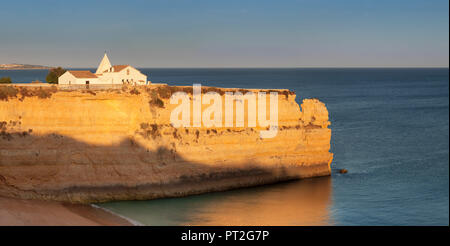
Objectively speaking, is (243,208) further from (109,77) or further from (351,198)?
(109,77)

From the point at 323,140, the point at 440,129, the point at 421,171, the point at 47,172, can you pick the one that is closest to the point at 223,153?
the point at 323,140

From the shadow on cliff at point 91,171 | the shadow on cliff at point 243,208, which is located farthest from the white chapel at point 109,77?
the shadow on cliff at point 243,208

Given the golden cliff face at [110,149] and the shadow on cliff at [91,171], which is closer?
the shadow on cliff at [91,171]

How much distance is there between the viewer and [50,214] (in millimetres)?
22484

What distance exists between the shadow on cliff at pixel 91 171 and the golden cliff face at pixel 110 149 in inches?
1.7

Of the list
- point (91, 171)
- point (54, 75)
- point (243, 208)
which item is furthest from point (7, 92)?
point (54, 75)

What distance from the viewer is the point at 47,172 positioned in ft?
83.3

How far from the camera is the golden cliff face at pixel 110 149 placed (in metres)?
25.3

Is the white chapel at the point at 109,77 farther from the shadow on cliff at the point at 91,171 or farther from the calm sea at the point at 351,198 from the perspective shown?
the calm sea at the point at 351,198

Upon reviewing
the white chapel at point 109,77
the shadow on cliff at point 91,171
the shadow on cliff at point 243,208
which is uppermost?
the white chapel at point 109,77

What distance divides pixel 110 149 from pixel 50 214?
183 inches
